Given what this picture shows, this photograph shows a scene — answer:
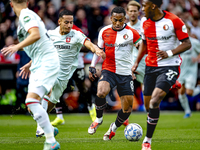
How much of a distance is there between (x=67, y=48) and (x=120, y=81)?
57.6 inches

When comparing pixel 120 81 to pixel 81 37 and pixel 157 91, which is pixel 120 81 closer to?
pixel 81 37

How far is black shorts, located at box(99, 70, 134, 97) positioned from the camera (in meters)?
6.82

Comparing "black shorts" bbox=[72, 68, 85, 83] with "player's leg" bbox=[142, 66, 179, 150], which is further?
"black shorts" bbox=[72, 68, 85, 83]

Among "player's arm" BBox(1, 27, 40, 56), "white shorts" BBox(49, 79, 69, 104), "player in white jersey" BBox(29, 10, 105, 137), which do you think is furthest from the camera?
"white shorts" BBox(49, 79, 69, 104)

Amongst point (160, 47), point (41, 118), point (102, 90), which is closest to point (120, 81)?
point (102, 90)

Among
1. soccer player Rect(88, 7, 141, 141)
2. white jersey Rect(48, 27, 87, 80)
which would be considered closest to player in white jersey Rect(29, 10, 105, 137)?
white jersey Rect(48, 27, 87, 80)

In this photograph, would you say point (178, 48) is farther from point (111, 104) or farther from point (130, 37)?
point (111, 104)

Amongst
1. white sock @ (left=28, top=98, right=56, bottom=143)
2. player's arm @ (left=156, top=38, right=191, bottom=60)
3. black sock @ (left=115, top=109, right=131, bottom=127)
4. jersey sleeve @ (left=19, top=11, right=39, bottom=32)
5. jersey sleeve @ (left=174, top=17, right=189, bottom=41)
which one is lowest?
black sock @ (left=115, top=109, right=131, bottom=127)

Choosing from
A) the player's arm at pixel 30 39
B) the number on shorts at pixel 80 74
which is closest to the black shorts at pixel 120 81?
the player's arm at pixel 30 39

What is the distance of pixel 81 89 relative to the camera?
383 inches

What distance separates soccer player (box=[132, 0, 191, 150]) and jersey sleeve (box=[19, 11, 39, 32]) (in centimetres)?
191

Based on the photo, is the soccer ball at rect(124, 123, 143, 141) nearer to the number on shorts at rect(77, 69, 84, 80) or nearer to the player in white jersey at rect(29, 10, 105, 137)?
the player in white jersey at rect(29, 10, 105, 137)

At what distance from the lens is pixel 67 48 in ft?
24.8

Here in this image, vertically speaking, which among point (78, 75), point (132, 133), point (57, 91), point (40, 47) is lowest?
point (78, 75)
